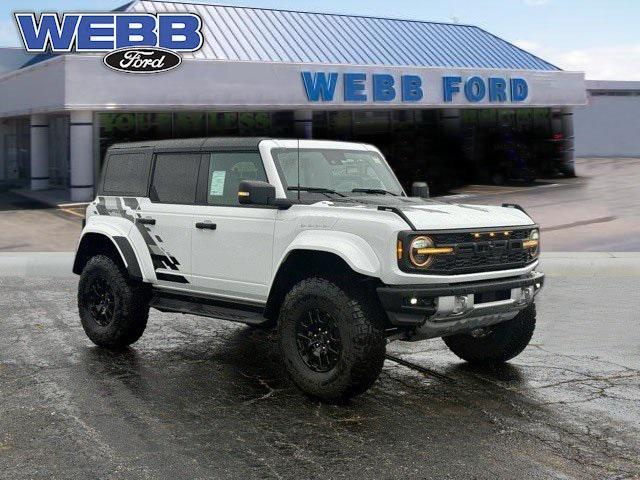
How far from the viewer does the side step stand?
727 centimetres

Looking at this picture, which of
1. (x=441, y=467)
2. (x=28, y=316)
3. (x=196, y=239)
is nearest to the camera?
(x=441, y=467)

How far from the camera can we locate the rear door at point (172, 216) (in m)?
7.84

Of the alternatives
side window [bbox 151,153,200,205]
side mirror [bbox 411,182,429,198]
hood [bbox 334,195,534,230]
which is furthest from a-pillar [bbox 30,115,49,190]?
hood [bbox 334,195,534,230]

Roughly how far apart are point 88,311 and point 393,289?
382 cm

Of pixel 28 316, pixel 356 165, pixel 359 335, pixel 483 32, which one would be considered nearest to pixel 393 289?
pixel 359 335

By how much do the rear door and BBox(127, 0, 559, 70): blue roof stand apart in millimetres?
21544

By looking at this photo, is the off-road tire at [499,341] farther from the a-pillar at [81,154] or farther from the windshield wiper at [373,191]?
the a-pillar at [81,154]

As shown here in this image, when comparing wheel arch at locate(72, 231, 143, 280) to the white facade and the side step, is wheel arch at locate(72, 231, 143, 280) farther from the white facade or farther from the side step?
the white facade

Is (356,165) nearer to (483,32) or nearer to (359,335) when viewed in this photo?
(359,335)

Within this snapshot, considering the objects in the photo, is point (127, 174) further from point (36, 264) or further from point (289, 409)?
point (36, 264)

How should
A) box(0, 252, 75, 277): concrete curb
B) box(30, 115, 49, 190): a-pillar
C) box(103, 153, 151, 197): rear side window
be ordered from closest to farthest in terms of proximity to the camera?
box(103, 153, 151, 197): rear side window, box(0, 252, 75, 277): concrete curb, box(30, 115, 49, 190): a-pillar

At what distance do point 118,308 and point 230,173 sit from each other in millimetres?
1823

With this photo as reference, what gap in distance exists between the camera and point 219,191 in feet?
25.3

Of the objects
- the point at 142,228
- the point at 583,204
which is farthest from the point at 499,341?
the point at 583,204
